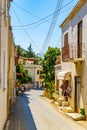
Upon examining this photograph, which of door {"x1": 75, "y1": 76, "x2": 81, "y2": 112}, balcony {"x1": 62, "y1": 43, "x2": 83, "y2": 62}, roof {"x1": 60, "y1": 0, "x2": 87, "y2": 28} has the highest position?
roof {"x1": 60, "y1": 0, "x2": 87, "y2": 28}

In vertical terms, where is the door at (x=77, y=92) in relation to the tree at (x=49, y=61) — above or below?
below

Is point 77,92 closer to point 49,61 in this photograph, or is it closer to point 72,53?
point 72,53

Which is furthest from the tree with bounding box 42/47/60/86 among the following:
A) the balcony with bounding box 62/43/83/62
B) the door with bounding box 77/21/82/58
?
the door with bounding box 77/21/82/58

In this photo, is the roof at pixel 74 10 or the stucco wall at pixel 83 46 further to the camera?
the roof at pixel 74 10

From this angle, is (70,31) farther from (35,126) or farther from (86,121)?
(35,126)

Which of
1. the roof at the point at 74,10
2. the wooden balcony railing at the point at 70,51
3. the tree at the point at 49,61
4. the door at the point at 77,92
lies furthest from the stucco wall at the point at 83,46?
the tree at the point at 49,61

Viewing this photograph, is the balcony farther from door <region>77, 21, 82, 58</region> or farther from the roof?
the roof

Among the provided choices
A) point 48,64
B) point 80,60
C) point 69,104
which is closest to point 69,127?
point 80,60

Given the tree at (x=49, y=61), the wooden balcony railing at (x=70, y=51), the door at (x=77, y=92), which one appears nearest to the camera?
the wooden balcony railing at (x=70, y=51)

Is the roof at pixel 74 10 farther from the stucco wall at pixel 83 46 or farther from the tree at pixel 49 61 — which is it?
the tree at pixel 49 61

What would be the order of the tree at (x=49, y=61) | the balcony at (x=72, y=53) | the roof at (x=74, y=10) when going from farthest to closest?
the tree at (x=49, y=61)
the balcony at (x=72, y=53)
the roof at (x=74, y=10)

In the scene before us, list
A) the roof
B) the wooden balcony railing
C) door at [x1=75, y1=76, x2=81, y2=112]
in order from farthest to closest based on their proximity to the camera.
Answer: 1. door at [x1=75, y1=76, x2=81, y2=112]
2. the wooden balcony railing
3. the roof

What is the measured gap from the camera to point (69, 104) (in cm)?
2512

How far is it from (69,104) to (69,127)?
8.97m
